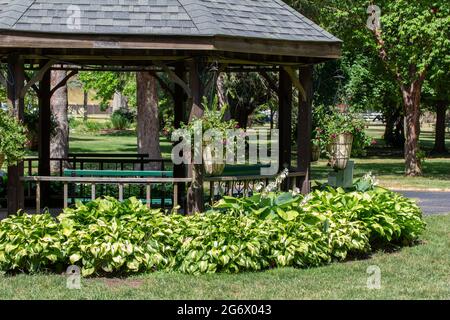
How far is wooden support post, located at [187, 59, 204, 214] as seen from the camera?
500 inches

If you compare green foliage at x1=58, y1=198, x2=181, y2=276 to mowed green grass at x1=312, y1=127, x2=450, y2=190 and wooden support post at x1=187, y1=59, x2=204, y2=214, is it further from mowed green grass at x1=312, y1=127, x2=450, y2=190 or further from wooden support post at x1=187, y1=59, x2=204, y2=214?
mowed green grass at x1=312, y1=127, x2=450, y2=190

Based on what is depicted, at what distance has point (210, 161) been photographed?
12586mm

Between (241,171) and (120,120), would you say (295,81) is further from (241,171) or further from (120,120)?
(120,120)

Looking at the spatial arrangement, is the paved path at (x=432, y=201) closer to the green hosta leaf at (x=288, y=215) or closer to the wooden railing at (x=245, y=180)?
the wooden railing at (x=245, y=180)

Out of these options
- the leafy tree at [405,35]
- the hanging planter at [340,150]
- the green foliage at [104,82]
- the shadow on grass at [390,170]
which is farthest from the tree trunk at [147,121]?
the green foliage at [104,82]

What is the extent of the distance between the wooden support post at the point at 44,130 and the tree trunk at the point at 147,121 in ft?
21.1

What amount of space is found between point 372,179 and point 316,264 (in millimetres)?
3875

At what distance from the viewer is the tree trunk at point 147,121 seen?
934 inches

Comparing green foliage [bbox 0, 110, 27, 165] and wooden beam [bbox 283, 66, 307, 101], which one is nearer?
green foliage [bbox 0, 110, 27, 165]

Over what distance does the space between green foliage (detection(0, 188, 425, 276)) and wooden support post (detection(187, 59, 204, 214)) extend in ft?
2.62

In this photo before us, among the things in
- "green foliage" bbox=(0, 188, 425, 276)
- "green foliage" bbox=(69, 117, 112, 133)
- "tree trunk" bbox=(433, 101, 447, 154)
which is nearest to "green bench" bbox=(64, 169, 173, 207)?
"green foliage" bbox=(0, 188, 425, 276)

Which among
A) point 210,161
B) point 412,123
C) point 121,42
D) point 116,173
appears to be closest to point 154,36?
point 121,42

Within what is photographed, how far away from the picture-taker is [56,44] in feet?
40.1
